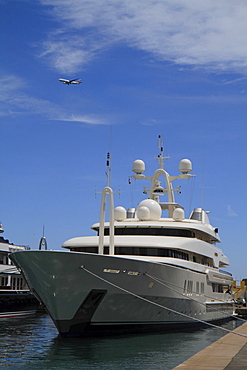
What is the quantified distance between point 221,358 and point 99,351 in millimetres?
6790

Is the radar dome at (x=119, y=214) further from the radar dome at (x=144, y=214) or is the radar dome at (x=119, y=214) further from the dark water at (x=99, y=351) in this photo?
the dark water at (x=99, y=351)

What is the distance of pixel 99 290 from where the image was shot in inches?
989

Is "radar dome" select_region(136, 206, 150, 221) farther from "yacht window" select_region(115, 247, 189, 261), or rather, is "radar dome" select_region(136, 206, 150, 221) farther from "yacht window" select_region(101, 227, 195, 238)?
"yacht window" select_region(115, 247, 189, 261)

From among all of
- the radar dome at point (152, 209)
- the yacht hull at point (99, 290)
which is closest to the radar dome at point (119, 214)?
the radar dome at point (152, 209)

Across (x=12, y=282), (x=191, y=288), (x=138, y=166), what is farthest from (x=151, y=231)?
(x=12, y=282)

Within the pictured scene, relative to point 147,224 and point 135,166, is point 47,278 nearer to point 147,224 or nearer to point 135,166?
point 147,224

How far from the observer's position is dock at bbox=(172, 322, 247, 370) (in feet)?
50.5

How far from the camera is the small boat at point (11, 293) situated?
44781 millimetres

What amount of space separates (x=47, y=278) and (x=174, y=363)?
7.82 m

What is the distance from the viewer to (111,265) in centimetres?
2536

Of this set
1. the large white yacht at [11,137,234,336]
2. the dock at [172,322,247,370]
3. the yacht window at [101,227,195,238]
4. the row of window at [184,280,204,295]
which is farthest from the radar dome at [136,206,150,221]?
the dock at [172,322,247,370]

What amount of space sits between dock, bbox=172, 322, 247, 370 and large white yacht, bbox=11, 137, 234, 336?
5.81 metres

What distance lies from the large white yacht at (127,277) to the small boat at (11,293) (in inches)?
574

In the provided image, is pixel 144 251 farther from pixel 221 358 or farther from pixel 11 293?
pixel 11 293
